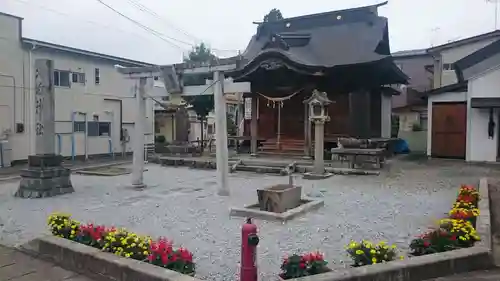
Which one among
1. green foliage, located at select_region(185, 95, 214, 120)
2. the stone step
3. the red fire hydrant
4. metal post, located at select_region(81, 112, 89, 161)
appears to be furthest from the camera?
green foliage, located at select_region(185, 95, 214, 120)

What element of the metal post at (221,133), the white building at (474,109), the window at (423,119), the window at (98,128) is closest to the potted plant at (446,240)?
the metal post at (221,133)

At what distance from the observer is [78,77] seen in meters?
21.1

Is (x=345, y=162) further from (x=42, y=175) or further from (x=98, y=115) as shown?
(x=98, y=115)

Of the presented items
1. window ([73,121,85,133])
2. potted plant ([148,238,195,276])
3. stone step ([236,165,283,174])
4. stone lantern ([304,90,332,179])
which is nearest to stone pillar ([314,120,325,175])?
stone lantern ([304,90,332,179])

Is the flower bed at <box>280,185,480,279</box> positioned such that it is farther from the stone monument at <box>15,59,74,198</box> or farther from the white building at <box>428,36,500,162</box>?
the white building at <box>428,36,500,162</box>

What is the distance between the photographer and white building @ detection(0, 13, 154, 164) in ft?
58.5

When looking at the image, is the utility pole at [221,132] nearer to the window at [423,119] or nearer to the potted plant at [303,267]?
the potted plant at [303,267]

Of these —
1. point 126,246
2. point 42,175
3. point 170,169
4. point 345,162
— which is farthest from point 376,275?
point 170,169

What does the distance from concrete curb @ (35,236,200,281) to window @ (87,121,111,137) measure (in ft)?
57.1

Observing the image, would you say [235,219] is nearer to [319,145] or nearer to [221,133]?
[221,133]

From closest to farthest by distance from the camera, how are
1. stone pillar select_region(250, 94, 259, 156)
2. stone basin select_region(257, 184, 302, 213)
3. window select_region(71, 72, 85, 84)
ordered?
stone basin select_region(257, 184, 302, 213) → stone pillar select_region(250, 94, 259, 156) → window select_region(71, 72, 85, 84)

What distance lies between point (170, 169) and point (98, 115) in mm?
8232

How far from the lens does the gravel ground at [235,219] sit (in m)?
5.59

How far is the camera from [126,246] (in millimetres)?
4707
